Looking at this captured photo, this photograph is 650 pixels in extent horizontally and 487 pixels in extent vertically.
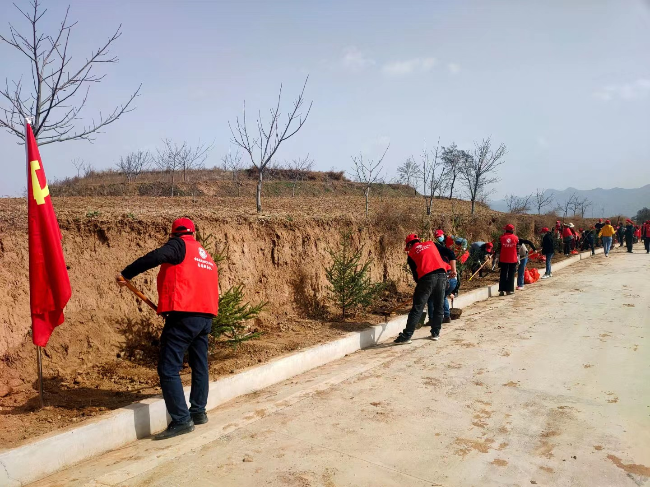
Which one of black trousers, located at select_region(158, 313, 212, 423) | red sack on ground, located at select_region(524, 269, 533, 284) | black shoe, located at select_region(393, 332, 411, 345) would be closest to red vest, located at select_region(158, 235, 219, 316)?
black trousers, located at select_region(158, 313, 212, 423)

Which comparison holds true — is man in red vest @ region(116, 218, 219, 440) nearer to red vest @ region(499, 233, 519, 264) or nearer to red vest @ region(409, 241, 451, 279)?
red vest @ region(409, 241, 451, 279)

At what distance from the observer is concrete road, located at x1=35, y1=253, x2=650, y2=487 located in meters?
3.66

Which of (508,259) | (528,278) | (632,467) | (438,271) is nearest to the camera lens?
(632,467)

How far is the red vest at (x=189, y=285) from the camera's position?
14.5ft

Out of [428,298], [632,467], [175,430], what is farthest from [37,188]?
[428,298]

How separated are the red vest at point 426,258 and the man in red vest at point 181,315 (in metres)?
4.25

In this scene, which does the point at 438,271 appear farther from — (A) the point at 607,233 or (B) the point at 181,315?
(A) the point at 607,233

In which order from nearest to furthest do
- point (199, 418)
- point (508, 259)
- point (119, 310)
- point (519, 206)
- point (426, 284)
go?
point (199, 418)
point (119, 310)
point (426, 284)
point (508, 259)
point (519, 206)

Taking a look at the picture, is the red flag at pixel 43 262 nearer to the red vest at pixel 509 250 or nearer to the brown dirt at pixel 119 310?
the brown dirt at pixel 119 310

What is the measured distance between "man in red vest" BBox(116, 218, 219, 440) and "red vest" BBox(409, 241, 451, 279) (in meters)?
4.25

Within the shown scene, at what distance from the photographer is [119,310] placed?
633cm

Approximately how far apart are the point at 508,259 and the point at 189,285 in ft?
32.4

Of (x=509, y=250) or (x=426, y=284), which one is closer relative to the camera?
(x=426, y=284)

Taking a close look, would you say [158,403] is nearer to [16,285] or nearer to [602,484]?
[16,285]
